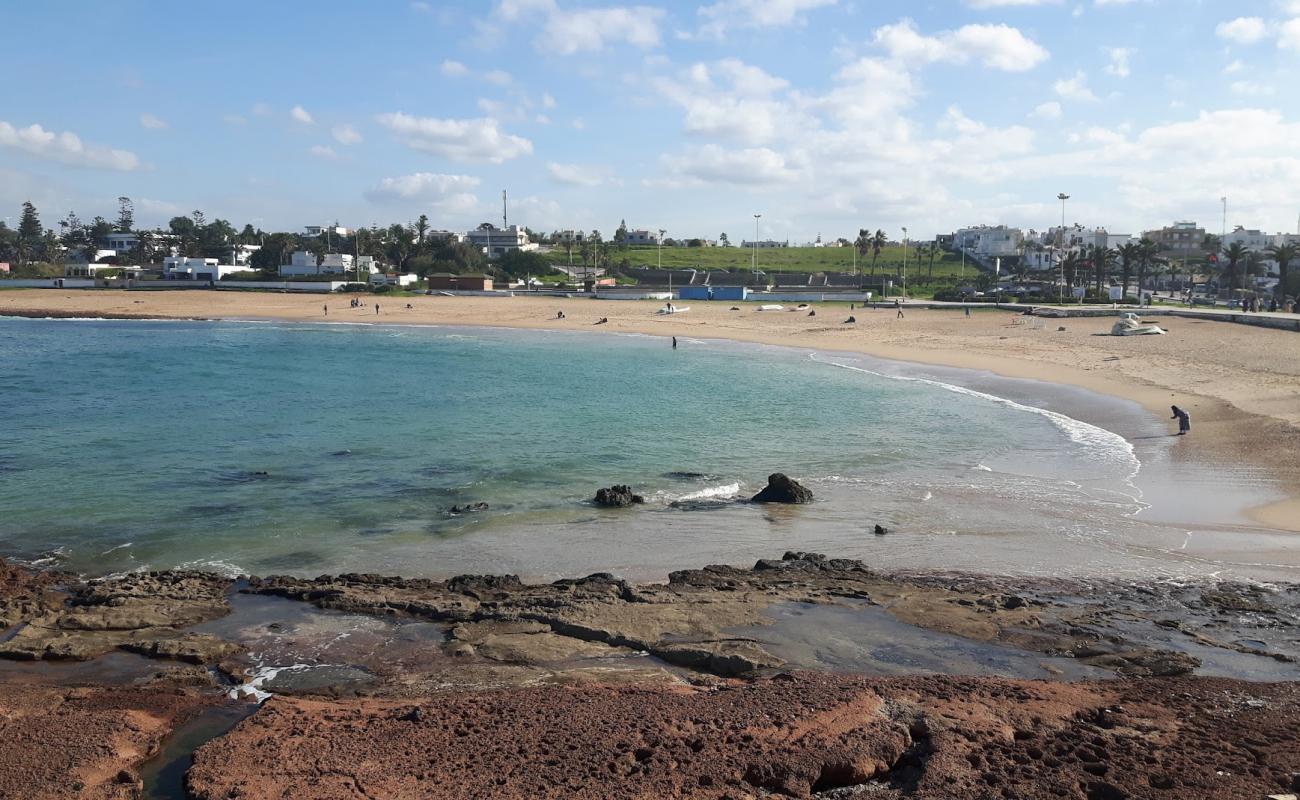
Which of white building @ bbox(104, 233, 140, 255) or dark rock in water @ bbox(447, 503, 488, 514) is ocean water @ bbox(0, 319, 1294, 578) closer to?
dark rock in water @ bbox(447, 503, 488, 514)

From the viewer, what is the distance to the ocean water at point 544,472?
15953 millimetres

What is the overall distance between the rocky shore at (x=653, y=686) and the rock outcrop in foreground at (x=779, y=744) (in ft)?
0.09

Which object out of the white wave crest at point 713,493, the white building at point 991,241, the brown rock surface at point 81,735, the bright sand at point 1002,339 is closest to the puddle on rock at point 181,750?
the brown rock surface at point 81,735

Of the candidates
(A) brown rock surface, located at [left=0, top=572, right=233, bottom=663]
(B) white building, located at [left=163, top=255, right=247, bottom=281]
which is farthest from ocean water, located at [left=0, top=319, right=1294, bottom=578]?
(B) white building, located at [left=163, top=255, right=247, bottom=281]

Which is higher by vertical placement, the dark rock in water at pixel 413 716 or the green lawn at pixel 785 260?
the green lawn at pixel 785 260

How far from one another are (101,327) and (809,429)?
63229 mm

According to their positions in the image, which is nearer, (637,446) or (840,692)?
(840,692)

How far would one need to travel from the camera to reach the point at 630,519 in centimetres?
1822

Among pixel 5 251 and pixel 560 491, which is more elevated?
pixel 5 251

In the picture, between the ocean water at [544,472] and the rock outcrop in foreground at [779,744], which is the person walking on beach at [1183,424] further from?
the rock outcrop in foreground at [779,744]

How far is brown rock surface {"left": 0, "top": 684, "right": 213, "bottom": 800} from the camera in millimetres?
7676

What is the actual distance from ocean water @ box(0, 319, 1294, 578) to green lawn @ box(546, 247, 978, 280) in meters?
95.9

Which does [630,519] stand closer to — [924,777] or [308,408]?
[924,777]

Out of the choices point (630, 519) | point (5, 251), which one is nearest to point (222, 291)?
point (5, 251)
